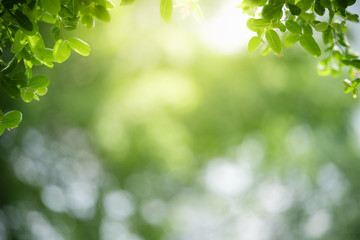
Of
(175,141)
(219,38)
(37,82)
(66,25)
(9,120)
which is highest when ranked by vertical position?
(219,38)

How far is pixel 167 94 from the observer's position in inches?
258

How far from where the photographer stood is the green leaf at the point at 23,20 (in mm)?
635

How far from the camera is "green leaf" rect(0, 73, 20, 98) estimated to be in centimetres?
67

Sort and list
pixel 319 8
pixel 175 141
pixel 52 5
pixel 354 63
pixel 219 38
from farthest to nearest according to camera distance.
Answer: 1. pixel 175 141
2. pixel 219 38
3. pixel 354 63
4. pixel 319 8
5. pixel 52 5

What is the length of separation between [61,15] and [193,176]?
713 cm

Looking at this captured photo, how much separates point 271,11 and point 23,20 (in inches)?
21.0

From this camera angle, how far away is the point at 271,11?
2.21 feet

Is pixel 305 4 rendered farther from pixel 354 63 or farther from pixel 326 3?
pixel 354 63

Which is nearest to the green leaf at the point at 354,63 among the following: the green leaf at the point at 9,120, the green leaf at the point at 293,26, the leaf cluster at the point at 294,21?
the leaf cluster at the point at 294,21

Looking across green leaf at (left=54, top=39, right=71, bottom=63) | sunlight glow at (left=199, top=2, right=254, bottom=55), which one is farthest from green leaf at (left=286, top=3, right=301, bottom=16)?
sunlight glow at (left=199, top=2, right=254, bottom=55)

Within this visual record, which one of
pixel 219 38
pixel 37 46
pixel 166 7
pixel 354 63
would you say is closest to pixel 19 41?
pixel 37 46

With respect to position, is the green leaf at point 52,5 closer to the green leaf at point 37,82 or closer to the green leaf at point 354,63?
the green leaf at point 37,82

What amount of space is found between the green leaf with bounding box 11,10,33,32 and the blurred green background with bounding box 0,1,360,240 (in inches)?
216

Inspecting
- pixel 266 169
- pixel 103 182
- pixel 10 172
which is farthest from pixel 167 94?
pixel 10 172
